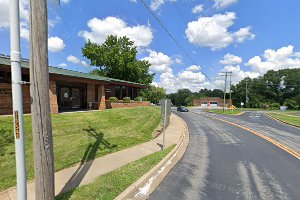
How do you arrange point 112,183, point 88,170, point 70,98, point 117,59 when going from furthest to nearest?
point 117,59 < point 70,98 < point 88,170 < point 112,183

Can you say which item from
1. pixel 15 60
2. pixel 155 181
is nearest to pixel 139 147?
pixel 155 181

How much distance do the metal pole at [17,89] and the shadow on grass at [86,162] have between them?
61.0 inches

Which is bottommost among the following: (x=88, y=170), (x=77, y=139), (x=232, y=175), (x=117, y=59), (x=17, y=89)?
(x=232, y=175)

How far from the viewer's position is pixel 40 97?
3996 mm

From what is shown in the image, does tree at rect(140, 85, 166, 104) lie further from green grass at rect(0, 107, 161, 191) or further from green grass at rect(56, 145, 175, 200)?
green grass at rect(56, 145, 175, 200)

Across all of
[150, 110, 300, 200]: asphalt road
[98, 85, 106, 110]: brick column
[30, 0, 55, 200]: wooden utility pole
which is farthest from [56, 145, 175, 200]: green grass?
[98, 85, 106, 110]: brick column

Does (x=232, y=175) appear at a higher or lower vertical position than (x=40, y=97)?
lower

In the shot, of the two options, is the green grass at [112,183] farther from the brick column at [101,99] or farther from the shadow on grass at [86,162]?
the brick column at [101,99]

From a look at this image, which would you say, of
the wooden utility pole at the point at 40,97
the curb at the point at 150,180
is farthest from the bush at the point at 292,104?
the wooden utility pole at the point at 40,97

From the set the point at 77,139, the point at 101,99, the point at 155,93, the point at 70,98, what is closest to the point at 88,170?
the point at 77,139

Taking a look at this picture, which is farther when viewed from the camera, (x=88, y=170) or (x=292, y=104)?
(x=292, y=104)

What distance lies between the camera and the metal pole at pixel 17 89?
3.65 m

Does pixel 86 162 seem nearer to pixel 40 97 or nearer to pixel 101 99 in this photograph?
pixel 40 97

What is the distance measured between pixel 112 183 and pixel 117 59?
43764 mm
